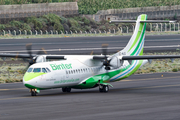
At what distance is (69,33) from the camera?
116062 mm

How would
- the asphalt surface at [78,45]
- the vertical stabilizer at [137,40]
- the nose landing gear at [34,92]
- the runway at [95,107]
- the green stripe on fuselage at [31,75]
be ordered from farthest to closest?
the asphalt surface at [78,45] < the vertical stabilizer at [137,40] < the nose landing gear at [34,92] < the green stripe on fuselage at [31,75] < the runway at [95,107]

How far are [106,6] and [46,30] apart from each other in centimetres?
4031

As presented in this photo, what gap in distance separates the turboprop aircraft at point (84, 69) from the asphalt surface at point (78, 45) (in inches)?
1572

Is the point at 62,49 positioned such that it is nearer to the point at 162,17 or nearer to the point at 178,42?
the point at 178,42

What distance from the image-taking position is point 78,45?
279 feet

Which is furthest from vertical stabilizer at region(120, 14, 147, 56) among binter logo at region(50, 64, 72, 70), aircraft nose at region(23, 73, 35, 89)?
aircraft nose at region(23, 73, 35, 89)

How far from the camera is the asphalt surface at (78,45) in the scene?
7643cm

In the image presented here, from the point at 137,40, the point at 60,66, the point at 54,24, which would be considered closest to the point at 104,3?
the point at 54,24

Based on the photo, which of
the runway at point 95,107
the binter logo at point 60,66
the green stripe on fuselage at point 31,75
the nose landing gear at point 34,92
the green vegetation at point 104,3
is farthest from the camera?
the green vegetation at point 104,3

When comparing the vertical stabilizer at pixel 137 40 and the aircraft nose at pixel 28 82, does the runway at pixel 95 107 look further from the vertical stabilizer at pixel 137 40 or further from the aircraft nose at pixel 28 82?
the vertical stabilizer at pixel 137 40

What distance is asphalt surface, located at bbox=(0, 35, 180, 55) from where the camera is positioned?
76425 millimetres

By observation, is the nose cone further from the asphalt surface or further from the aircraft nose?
the asphalt surface

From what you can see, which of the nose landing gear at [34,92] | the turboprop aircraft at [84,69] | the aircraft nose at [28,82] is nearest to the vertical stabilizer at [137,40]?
the turboprop aircraft at [84,69]

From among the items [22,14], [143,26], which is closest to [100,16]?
[22,14]
